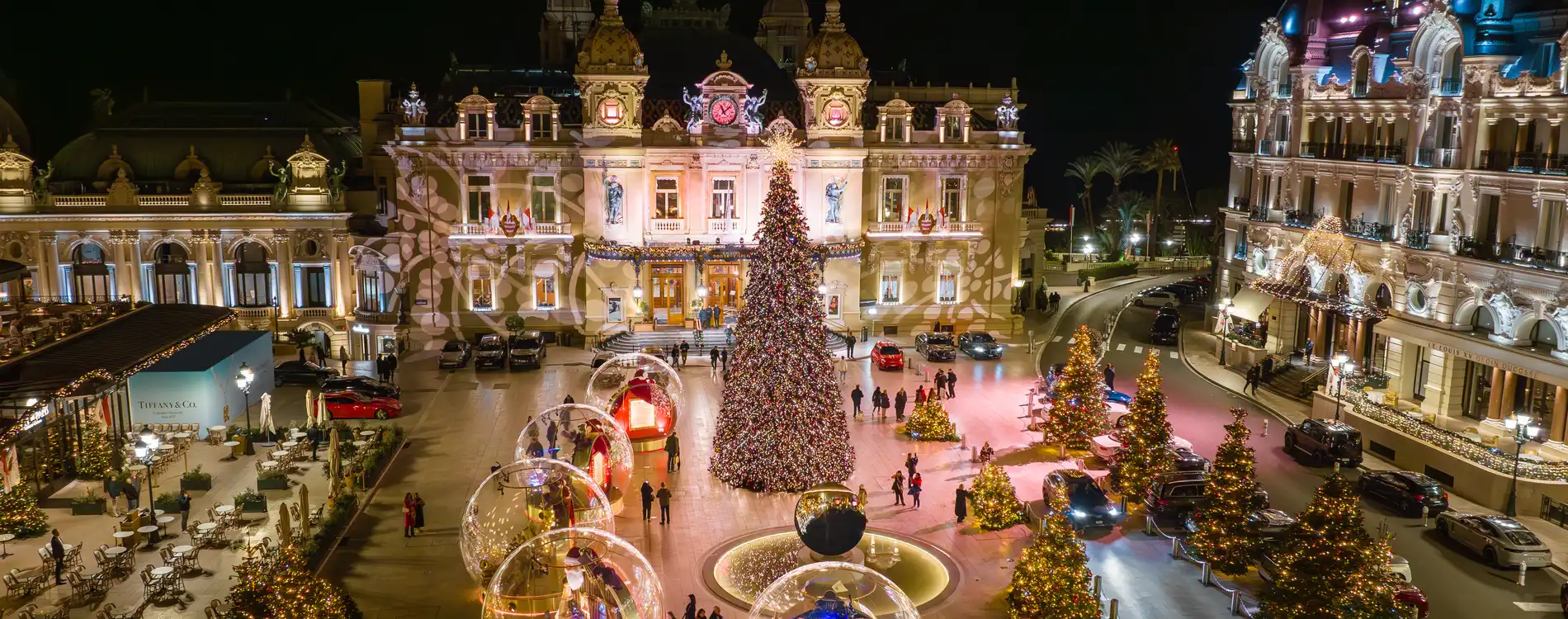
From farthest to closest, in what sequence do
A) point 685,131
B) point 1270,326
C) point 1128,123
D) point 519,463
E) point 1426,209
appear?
1. point 1128,123
2. point 685,131
3. point 1270,326
4. point 1426,209
5. point 519,463

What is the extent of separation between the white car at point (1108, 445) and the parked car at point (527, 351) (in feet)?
83.4

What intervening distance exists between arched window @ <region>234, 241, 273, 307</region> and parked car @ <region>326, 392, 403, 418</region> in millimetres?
15097

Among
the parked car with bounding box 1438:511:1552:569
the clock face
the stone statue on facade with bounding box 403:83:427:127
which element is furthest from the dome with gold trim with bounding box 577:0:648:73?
the parked car with bounding box 1438:511:1552:569

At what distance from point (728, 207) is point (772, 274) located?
2665cm

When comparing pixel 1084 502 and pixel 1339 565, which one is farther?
pixel 1084 502

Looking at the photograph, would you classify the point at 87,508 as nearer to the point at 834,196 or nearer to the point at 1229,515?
the point at 1229,515

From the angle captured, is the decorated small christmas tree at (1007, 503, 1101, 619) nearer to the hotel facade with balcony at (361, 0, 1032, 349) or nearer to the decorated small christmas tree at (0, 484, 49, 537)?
the decorated small christmas tree at (0, 484, 49, 537)

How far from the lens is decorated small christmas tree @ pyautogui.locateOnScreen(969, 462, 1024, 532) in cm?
3444

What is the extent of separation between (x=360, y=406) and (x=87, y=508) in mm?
11973

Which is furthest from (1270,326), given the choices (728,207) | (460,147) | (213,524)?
(213,524)

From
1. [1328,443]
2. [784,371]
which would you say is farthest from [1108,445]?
[784,371]

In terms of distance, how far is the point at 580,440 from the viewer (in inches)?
1341

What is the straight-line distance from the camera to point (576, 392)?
50469 millimetres

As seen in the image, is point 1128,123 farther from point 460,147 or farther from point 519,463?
point 519,463
